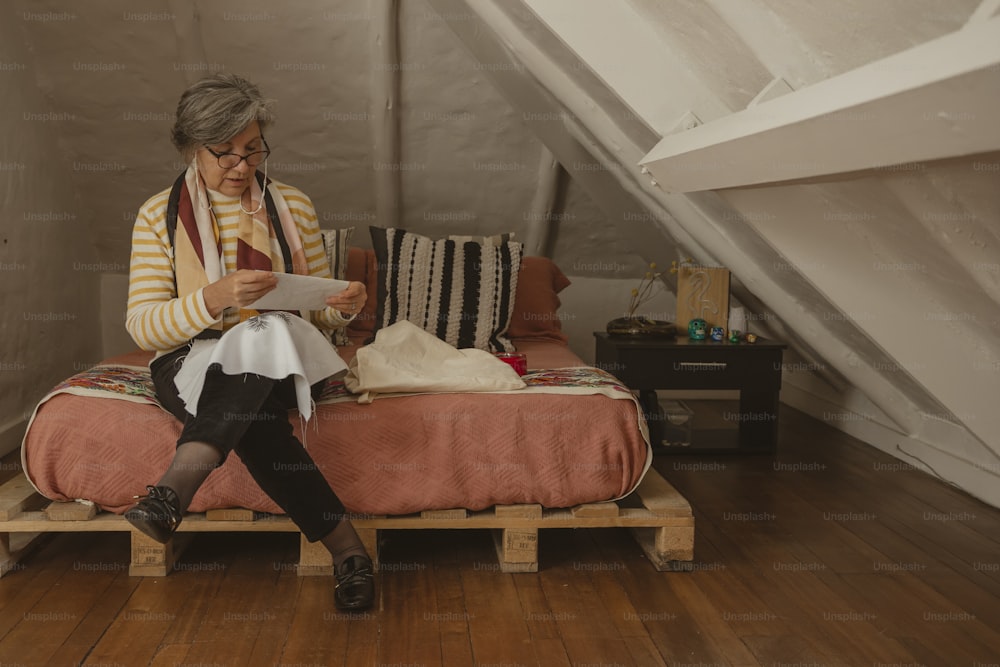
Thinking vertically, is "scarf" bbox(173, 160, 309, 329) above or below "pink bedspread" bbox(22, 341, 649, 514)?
above

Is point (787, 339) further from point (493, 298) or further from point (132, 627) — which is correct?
point (132, 627)

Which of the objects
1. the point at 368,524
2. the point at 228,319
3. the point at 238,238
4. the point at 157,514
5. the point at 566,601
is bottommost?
the point at 566,601

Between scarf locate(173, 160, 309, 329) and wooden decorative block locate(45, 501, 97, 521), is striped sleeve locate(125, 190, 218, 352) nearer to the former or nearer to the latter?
scarf locate(173, 160, 309, 329)

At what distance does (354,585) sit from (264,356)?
1.76 feet

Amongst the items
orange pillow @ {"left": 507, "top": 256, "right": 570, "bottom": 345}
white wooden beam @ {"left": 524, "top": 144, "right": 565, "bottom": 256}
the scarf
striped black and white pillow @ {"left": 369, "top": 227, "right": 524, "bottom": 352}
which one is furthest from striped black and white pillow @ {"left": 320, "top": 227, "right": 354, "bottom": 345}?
white wooden beam @ {"left": 524, "top": 144, "right": 565, "bottom": 256}

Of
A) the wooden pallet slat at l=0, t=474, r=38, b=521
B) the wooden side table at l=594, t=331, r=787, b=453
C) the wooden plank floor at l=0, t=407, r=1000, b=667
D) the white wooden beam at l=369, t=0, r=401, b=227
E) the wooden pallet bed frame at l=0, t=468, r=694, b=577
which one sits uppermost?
the white wooden beam at l=369, t=0, r=401, b=227

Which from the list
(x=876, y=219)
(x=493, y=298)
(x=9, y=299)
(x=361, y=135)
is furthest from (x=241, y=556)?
(x=361, y=135)

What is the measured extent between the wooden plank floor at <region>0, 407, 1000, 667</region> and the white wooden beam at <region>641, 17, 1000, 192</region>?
94 cm

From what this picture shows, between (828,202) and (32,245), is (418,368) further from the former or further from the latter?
(32,245)

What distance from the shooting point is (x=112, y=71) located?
10.8 ft

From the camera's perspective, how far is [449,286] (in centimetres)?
311

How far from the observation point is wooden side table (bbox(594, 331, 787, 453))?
10.4ft

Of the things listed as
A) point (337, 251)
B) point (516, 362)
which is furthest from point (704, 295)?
point (337, 251)

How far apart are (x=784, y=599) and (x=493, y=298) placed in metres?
1.46
